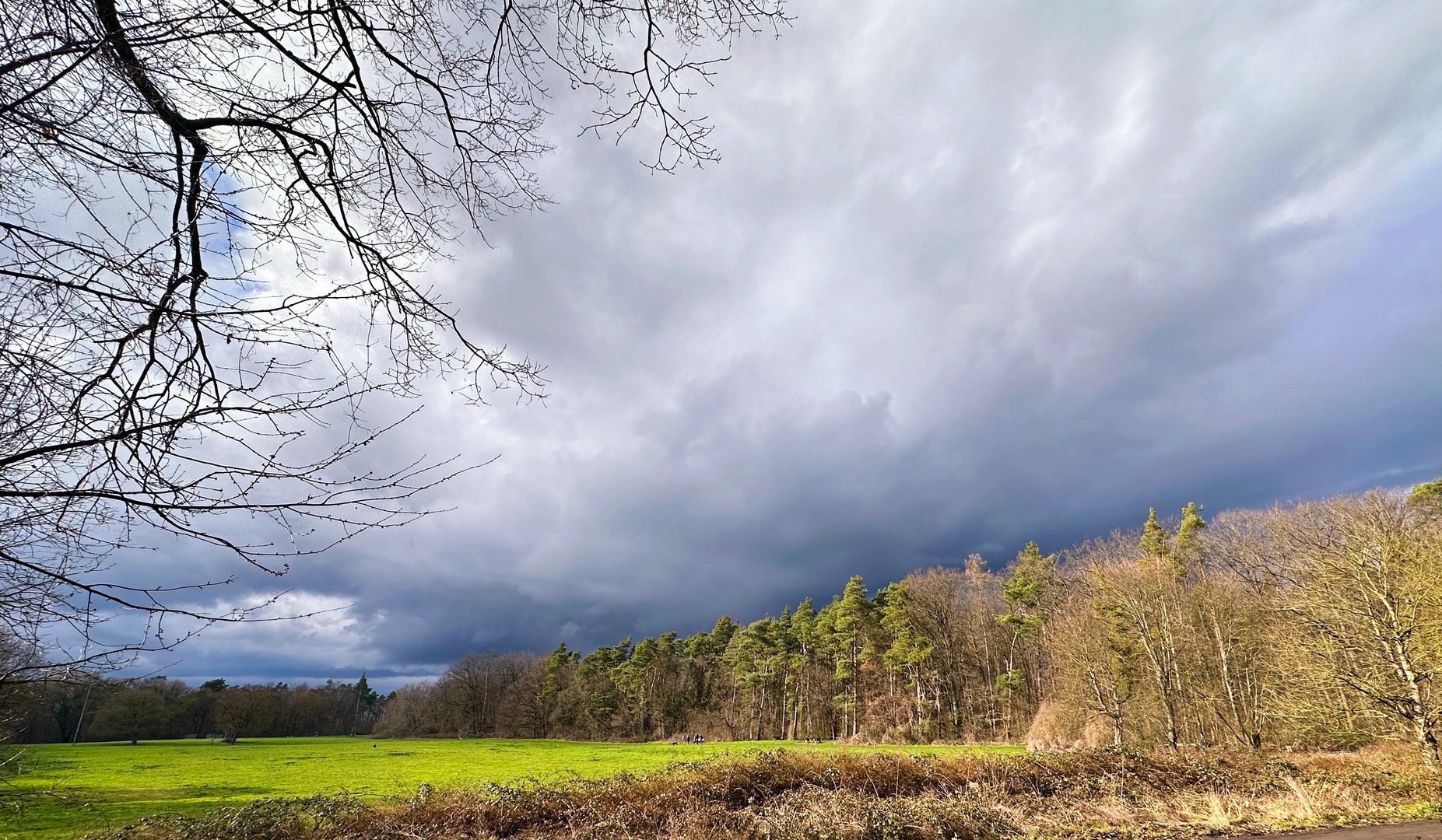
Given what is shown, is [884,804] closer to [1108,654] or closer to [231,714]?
[1108,654]

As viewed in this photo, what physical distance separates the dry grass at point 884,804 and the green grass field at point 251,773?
106 inches

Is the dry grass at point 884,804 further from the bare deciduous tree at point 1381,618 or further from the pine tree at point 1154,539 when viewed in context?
the pine tree at point 1154,539

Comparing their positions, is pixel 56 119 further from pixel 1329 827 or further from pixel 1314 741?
pixel 1314 741

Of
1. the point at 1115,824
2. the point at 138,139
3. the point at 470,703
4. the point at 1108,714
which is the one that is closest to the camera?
the point at 138,139

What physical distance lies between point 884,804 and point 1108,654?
2231cm

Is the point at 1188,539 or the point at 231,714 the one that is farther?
the point at 231,714

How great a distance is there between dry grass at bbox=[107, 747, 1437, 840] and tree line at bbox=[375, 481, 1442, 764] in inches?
151

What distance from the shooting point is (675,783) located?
1270cm

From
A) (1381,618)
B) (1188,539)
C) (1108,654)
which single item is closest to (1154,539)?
(1188,539)

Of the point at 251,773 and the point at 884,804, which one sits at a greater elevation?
the point at 884,804

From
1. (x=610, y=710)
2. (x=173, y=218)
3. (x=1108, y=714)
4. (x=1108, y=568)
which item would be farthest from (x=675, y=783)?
(x=610, y=710)

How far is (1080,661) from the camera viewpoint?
27.8m

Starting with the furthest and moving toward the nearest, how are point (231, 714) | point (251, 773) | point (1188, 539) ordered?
point (231, 714)
point (1188, 539)
point (251, 773)

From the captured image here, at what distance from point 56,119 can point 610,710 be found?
6590cm
